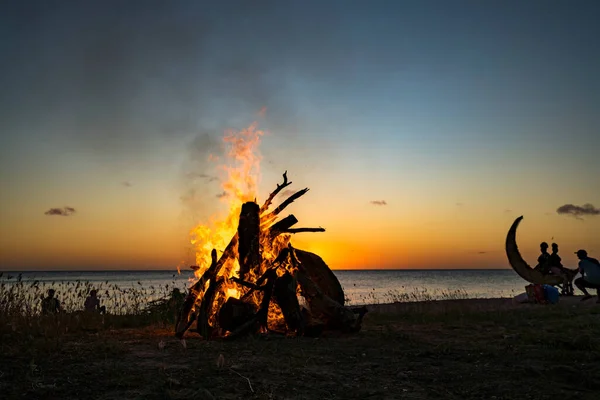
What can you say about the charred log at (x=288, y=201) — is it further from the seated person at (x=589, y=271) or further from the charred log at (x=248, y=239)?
the seated person at (x=589, y=271)

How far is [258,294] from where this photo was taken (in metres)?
11.2

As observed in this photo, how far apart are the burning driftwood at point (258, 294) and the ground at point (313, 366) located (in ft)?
1.81

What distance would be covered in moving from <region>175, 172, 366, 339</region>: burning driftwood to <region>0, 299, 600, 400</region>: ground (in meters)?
0.55

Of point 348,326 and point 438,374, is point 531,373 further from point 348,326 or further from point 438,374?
point 348,326

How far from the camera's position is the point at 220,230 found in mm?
11898

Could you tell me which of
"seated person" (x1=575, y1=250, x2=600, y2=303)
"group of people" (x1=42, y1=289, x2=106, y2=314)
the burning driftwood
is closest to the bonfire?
the burning driftwood

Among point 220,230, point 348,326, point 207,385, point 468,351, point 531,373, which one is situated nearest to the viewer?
point 207,385

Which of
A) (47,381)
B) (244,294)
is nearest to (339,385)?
(47,381)

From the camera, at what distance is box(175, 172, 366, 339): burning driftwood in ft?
33.7

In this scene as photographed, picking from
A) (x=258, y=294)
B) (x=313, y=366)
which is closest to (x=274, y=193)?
(x=258, y=294)

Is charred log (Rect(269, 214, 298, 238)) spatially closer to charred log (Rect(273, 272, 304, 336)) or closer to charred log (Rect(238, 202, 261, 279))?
charred log (Rect(238, 202, 261, 279))

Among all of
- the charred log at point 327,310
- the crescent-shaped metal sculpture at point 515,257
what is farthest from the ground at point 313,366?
the crescent-shaped metal sculpture at point 515,257

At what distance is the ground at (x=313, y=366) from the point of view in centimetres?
556

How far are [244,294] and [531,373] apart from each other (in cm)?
652
